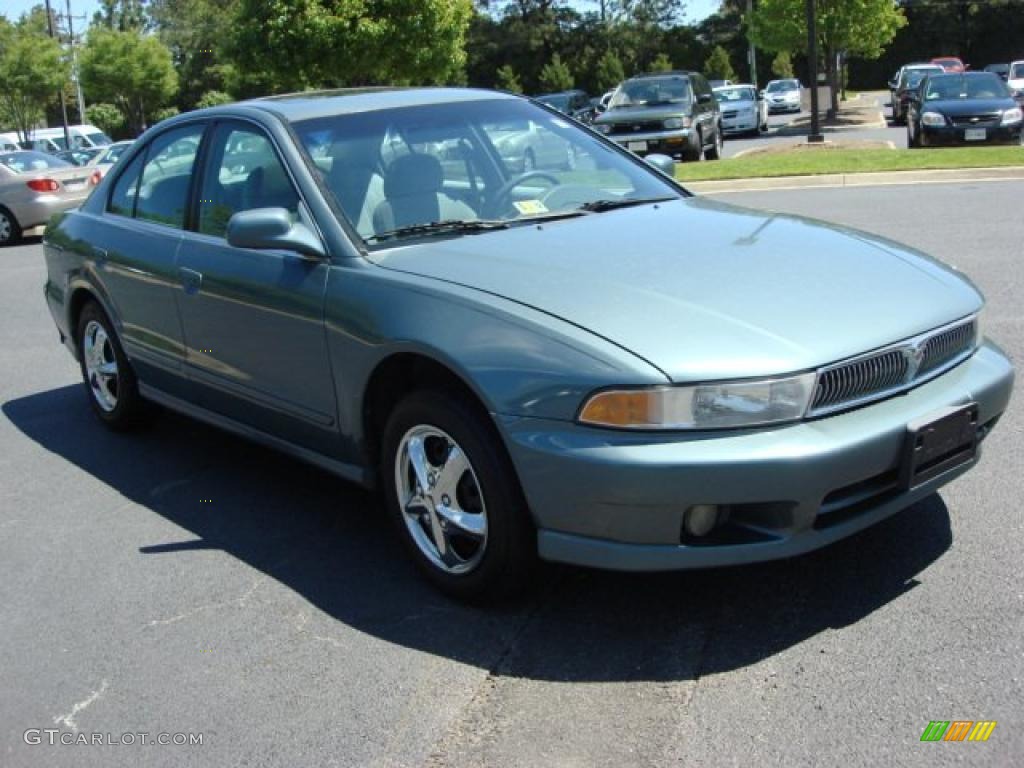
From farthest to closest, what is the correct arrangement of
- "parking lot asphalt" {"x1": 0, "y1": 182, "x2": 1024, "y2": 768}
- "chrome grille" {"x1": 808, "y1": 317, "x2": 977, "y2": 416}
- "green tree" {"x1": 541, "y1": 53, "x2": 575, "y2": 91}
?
"green tree" {"x1": 541, "y1": 53, "x2": 575, "y2": 91} < "chrome grille" {"x1": 808, "y1": 317, "x2": 977, "y2": 416} < "parking lot asphalt" {"x1": 0, "y1": 182, "x2": 1024, "y2": 768}

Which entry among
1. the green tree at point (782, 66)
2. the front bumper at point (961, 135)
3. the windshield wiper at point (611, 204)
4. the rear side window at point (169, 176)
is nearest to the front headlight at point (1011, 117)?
the front bumper at point (961, 135)

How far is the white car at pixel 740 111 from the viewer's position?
113 feet

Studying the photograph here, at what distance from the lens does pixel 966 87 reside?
21.4 m

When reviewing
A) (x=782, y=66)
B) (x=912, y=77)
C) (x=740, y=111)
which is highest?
(x=782, y=66)

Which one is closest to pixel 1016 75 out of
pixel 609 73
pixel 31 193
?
pixel 609 73

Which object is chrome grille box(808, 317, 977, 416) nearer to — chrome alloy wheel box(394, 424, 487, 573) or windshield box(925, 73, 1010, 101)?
chrome alloy wheel box(394, 424, 487, 573)

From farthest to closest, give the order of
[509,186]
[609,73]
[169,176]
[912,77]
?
[609,73] < [912,77] < [169,176] < [509,186]

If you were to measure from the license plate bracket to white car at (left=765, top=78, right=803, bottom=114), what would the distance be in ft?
141

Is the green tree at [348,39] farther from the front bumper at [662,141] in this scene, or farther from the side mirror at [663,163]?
the side mirror at [663,163]

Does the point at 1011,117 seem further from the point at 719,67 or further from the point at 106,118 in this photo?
the point at 106,118

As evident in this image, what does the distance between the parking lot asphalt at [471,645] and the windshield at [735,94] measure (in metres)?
31.1

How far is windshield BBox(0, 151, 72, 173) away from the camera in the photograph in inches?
683

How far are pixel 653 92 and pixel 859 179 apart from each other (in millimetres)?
7625

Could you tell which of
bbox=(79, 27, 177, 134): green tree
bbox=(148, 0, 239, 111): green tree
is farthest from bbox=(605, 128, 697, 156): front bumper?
bbox=(148, 0, 239, 111): green tree
